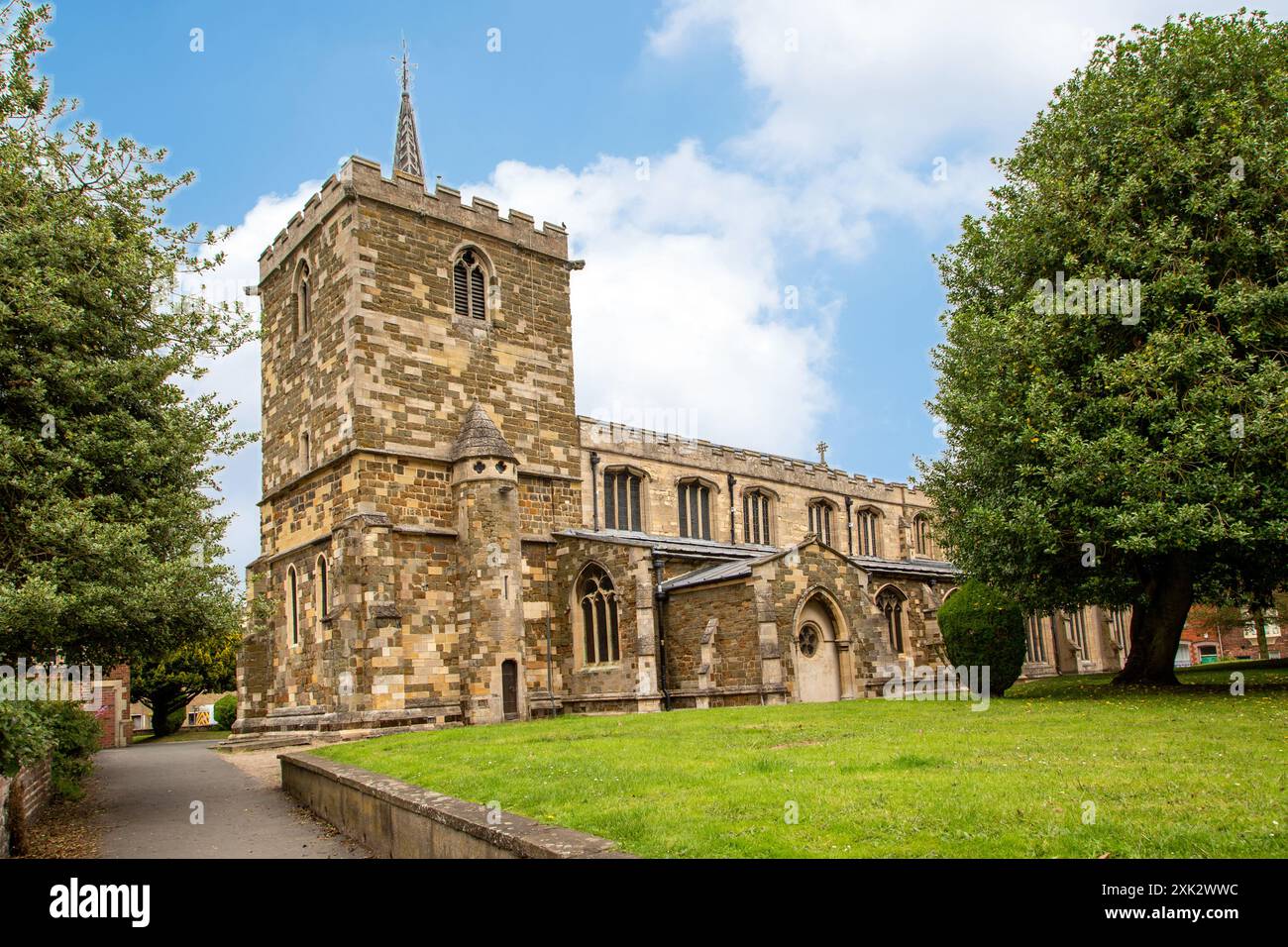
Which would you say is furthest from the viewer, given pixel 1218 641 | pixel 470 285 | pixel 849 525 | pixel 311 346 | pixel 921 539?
pixel 1218 641

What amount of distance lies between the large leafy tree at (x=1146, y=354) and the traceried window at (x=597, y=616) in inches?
333

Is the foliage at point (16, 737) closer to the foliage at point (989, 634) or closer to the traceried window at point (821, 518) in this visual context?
the foliage at point (989, 634)

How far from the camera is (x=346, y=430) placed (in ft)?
70.0

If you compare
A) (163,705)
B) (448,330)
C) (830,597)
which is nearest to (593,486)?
(448,330)

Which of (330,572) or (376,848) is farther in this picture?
(330,572)

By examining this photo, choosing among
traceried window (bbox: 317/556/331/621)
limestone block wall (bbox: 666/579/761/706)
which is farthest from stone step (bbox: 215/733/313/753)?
limestone block wall (bbox: 666/579/761/706)

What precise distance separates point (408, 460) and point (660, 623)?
734 centimetres

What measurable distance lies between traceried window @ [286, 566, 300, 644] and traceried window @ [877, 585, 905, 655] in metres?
16.7

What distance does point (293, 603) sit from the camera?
2353 centimetres

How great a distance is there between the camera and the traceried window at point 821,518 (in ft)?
126

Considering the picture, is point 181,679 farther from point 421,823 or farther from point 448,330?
point 421,823
